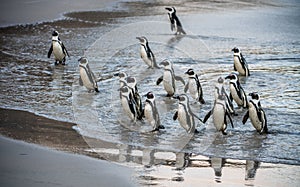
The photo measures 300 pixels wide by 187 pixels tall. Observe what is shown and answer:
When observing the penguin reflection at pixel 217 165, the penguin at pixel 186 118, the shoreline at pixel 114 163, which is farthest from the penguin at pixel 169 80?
the penguin reflection at pixel 217 165

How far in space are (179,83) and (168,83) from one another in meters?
0.96

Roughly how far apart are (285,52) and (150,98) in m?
5.37

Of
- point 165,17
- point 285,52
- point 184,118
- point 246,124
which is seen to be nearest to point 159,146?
point 184,118

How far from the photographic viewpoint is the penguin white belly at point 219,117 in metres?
7.47

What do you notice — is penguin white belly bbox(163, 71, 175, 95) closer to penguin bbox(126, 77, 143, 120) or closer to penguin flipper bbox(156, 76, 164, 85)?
penguin flipper bbox(156, 76, 164, 85)

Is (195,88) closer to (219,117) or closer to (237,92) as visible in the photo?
(237,92)

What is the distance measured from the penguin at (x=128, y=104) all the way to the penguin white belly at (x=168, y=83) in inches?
45.2

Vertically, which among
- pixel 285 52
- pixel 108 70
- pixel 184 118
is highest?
pixel 285 52

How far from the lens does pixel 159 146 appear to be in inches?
273

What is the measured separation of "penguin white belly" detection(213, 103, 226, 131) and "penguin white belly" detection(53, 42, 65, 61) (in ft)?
14.3

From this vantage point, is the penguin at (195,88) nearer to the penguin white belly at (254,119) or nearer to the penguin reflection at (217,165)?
the penguin white belly at (254,119)

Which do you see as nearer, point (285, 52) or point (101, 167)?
point (101, 167)

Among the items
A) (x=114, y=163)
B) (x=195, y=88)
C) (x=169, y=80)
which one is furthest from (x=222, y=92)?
(x=114, y=163)

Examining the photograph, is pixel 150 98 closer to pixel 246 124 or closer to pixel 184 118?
pixel 184 118
